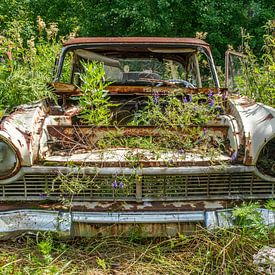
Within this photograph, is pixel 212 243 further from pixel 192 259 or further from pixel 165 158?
pixel 165 158

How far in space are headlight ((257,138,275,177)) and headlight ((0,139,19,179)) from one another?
1448 mm

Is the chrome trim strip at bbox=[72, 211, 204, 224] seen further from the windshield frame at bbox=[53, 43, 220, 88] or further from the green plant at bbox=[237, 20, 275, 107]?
the green plant at bbox=[237, 20, 275, 107]

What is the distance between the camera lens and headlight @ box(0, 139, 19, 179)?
2508mm

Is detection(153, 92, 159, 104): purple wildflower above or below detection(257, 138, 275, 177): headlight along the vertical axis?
above

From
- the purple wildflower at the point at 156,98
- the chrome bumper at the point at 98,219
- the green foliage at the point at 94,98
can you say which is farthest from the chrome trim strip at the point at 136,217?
the purple wildflower at the point at 156,98

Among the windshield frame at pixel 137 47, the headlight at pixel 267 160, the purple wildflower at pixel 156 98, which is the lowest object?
the headlight at pixel 267 160

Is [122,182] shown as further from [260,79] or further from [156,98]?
[260,79]

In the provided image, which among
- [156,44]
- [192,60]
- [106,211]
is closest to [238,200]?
[106,211]

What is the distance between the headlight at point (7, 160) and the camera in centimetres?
251

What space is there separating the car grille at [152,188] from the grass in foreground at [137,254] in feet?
0.79

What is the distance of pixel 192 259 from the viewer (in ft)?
7.98

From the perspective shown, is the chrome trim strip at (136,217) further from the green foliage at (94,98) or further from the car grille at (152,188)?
the green foliage at (94,98)

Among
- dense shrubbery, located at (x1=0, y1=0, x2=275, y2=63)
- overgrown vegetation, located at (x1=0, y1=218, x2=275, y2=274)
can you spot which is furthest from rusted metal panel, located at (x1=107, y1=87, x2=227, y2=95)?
dense shrubbery, located at (x1=0, y1=0, x2=275, y2=63)

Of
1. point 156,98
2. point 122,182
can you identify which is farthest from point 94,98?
point 122,182
